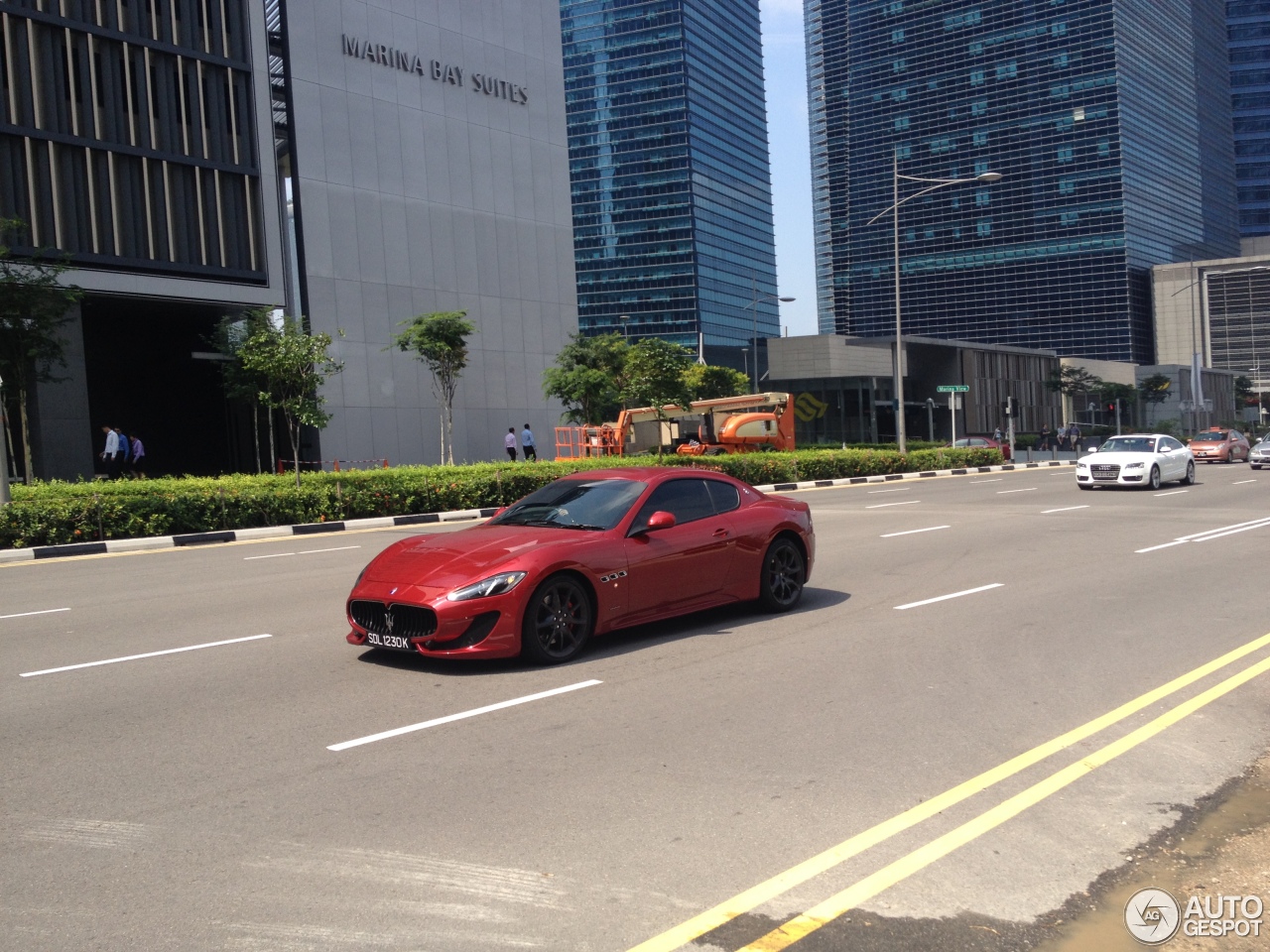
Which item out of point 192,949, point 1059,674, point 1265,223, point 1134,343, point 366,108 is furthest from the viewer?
point 1265,223

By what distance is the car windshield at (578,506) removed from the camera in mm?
8406

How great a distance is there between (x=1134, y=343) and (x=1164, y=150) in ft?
83.9

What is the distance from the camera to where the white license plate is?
737 cm

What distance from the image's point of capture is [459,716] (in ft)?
20.7

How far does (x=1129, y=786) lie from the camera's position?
501cm

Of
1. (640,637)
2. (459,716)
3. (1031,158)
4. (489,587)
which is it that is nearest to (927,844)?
(459,716)

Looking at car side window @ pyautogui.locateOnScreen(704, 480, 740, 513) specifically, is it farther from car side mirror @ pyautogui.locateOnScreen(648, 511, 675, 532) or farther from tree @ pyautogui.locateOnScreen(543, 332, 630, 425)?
tree @ pyautogui.locateOnScreen(543, 332, 630, 425)

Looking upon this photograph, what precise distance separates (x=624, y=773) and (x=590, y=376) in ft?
117

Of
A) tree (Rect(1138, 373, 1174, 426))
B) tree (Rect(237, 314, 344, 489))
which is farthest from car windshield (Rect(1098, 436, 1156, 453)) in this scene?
tree (Rect(1138, 373, 1174, 426))

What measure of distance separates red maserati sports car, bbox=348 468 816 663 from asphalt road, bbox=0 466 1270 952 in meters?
0.31

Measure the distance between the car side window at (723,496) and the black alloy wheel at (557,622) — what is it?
1876 millimetres

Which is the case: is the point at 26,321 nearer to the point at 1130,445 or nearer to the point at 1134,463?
the point at 1134,463

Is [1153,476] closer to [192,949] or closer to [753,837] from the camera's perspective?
[753,837]

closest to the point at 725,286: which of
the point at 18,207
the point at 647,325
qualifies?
the point at 647,325
